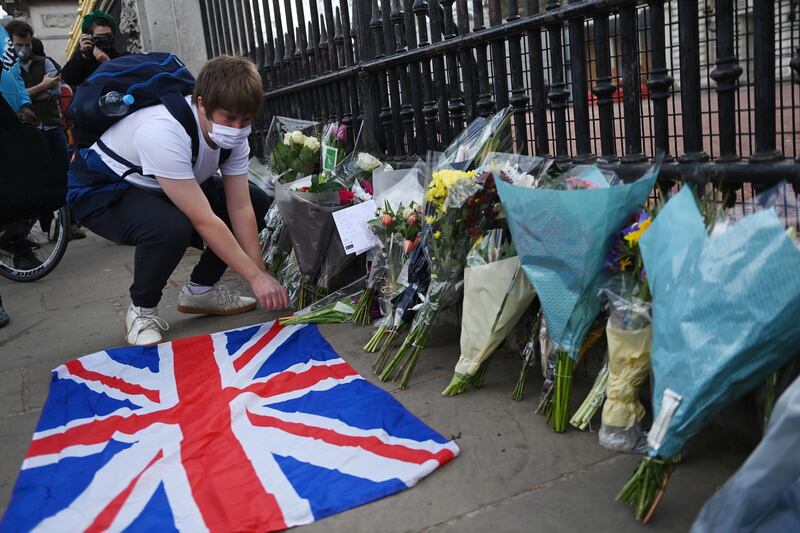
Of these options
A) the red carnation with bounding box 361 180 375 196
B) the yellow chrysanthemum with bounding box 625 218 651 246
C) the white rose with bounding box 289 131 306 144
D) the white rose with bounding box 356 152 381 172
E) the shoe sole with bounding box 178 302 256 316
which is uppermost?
the white rose with bounding box 289 131 306 144

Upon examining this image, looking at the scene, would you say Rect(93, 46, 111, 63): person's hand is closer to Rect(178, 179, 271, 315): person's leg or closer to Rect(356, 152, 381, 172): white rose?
Rect(178, 179, 271, 315): person's leg

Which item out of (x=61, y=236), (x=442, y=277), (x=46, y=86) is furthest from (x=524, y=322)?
(x=46, y=86)

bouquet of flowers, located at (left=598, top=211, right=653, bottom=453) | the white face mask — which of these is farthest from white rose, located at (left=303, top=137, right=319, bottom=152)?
bouquet of flowers, located at (left=598, top=211, right=653, bottom=453)

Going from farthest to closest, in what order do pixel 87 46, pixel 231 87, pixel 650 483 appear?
pixel 87 46 → pixel 231 87 → pixel 650 483

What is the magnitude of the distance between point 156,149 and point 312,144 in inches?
44.3

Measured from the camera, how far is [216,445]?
2465 millimetres

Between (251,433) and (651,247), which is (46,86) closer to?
(251,433)

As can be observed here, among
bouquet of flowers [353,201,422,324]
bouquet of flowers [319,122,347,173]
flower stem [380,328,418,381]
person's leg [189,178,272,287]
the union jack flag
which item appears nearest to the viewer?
the union jack flag

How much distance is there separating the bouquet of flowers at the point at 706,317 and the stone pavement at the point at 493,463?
135 mm

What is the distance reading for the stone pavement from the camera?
6.24 ft

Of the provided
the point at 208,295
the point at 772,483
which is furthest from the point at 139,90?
the point at 772,483

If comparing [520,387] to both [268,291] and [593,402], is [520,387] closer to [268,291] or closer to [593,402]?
[593,402]

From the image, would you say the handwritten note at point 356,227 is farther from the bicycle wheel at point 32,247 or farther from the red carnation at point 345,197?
the bicycle wheel at point 32,247

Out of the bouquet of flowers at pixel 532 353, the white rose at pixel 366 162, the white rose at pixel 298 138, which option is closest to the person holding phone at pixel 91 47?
the white rose at pixel 298 138
